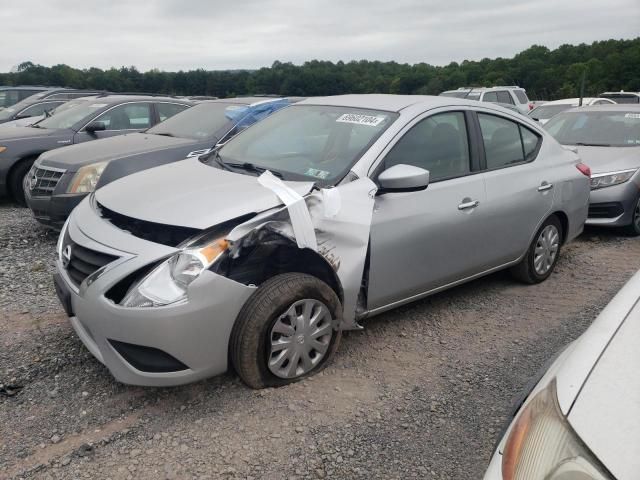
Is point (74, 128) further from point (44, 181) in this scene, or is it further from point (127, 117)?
point (44, 181)

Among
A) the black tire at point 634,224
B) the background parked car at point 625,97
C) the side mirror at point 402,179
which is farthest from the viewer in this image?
the background parked car at point 625,97

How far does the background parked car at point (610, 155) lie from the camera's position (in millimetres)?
6500

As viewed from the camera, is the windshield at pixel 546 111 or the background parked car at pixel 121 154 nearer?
the background parked car at pixel 121 154

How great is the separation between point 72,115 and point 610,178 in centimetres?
728

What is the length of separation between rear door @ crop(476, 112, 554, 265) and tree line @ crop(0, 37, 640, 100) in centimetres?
2307

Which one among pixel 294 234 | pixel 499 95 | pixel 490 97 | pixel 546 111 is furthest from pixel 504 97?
pixel 294 234

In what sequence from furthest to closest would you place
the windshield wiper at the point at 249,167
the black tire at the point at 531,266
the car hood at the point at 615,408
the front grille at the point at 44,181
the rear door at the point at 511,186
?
the front grille at the point at 44,181 < the black tire at the point at 531,266 < the rear door at the point at 511,186 < the windshield wiper at the point at 249,167 < the car hood at the point at 615,408

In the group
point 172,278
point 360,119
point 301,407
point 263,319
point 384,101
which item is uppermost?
point 384,101

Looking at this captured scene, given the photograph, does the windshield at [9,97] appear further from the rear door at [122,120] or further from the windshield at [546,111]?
the windshield at [546,111]

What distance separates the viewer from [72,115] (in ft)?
27.6

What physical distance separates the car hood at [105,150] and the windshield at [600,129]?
16.5ft

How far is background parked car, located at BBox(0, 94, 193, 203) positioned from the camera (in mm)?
7457

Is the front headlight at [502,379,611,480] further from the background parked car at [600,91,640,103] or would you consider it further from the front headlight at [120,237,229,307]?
the background parked car at [600,91,640,103]

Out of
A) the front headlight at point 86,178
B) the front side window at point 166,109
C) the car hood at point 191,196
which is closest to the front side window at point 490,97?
the front side window at point 166,109
